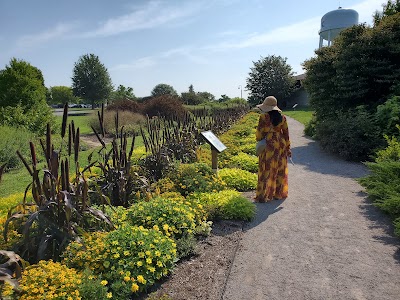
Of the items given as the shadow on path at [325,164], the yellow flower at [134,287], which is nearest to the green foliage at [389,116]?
the shadow on path at [325,164]

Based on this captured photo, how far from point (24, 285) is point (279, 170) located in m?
4.31

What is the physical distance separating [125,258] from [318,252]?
223 cm

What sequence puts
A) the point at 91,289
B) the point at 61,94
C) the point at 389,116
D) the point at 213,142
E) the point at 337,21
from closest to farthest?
the point at 91,289, the point at 213,142, the point at 389,116, the point at 337,21, the point at 61,94

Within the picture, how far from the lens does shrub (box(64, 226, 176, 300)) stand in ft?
9.41

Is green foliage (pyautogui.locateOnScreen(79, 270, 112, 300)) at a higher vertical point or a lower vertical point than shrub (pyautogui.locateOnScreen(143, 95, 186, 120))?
lower

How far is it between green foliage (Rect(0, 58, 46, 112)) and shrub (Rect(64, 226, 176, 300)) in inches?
700

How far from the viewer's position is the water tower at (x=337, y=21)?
1152 inches

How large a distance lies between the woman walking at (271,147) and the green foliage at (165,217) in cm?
188

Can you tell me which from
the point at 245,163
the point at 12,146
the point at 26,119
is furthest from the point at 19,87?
the point at 245,163

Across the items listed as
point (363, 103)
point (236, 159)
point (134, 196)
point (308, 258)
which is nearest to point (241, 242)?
point (308, 258)

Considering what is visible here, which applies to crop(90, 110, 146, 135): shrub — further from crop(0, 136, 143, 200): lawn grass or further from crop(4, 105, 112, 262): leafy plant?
crop(4, 105, 112, 262): leafy plant

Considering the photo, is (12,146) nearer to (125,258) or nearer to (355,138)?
(125,258)

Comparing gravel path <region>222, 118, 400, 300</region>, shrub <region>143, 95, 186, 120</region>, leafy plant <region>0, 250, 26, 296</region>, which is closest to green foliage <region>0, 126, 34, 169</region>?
leafy plant <region>0, 250, 26, 296</region>

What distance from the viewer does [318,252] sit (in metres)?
3.80
